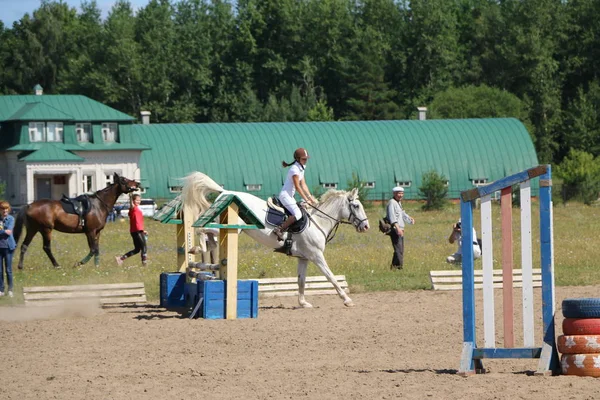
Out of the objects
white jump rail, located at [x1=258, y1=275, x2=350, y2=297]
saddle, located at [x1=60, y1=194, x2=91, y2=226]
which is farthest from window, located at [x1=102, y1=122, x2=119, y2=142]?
white jump rail, located at [x1=258, y1=275, x2=350, y2=297]

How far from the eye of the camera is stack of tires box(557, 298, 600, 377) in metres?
10.4

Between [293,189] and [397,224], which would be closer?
[293,189]

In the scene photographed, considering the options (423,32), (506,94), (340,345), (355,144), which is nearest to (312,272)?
(340,345)

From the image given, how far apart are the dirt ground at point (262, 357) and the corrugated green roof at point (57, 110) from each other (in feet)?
149

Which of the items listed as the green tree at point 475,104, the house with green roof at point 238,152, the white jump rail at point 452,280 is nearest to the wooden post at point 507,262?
the white jump rail at point 452,280

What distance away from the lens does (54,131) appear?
62.0m

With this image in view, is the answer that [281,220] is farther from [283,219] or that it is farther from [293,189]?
[293,189]

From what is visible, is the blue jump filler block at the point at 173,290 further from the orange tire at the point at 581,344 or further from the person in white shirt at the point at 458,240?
the orange tire at the point at 581,344

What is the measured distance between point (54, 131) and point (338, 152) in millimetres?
16498

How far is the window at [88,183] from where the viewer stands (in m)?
62.1

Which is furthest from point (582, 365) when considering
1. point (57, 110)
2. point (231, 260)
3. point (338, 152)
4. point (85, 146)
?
point (57, 110)

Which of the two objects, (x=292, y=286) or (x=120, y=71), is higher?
(x=120, y=71)

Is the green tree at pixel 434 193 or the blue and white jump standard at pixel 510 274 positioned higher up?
the green tree at pixel 434 193

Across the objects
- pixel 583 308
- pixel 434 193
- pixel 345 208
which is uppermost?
pixel 434 193
